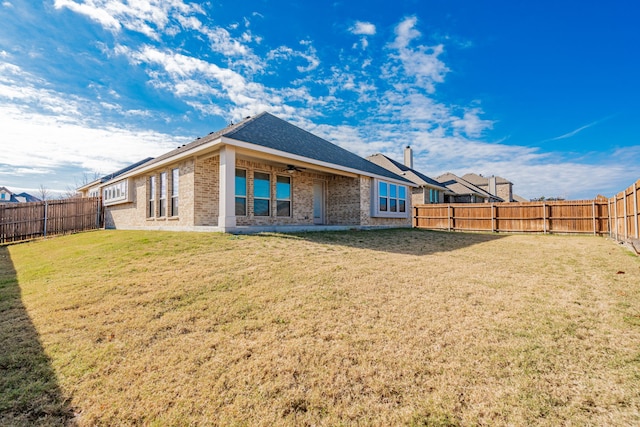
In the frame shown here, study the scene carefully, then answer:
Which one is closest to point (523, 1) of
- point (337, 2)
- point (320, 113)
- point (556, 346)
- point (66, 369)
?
point (337, 2)

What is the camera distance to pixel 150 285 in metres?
4.93

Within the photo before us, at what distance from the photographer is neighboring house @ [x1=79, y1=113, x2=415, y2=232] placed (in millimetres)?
9977

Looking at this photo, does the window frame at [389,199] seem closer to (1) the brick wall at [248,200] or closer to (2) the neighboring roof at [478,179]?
(1) the brick wall at [248,200]

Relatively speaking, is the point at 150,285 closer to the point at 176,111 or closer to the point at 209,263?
the point at 209,263

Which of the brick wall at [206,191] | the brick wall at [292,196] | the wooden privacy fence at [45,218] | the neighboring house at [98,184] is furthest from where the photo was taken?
the neighboring house at [98,184]

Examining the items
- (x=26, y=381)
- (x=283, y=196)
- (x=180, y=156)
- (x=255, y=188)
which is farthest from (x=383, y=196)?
(x=26, y=381)

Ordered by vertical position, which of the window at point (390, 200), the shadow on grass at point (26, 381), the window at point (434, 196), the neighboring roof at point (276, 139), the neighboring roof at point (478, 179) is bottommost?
the shadow on grass at point (26, 381)

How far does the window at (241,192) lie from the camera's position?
1139 cm

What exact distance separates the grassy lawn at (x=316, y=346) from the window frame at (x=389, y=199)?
968 cm

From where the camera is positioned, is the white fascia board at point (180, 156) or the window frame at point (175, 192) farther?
the window frame at point (175, 192)

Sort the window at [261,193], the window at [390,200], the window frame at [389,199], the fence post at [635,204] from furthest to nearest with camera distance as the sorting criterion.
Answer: the window at [390,200]
the window frame at [389,199]
the window at [261,193]
the fence post at [635,204]

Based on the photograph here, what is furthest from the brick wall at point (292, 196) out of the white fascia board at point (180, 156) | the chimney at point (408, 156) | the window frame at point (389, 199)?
the chimney at point (408, 156)

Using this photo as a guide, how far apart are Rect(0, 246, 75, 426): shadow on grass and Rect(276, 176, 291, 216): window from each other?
30.3 ft

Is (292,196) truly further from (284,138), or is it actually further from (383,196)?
(383,196)
